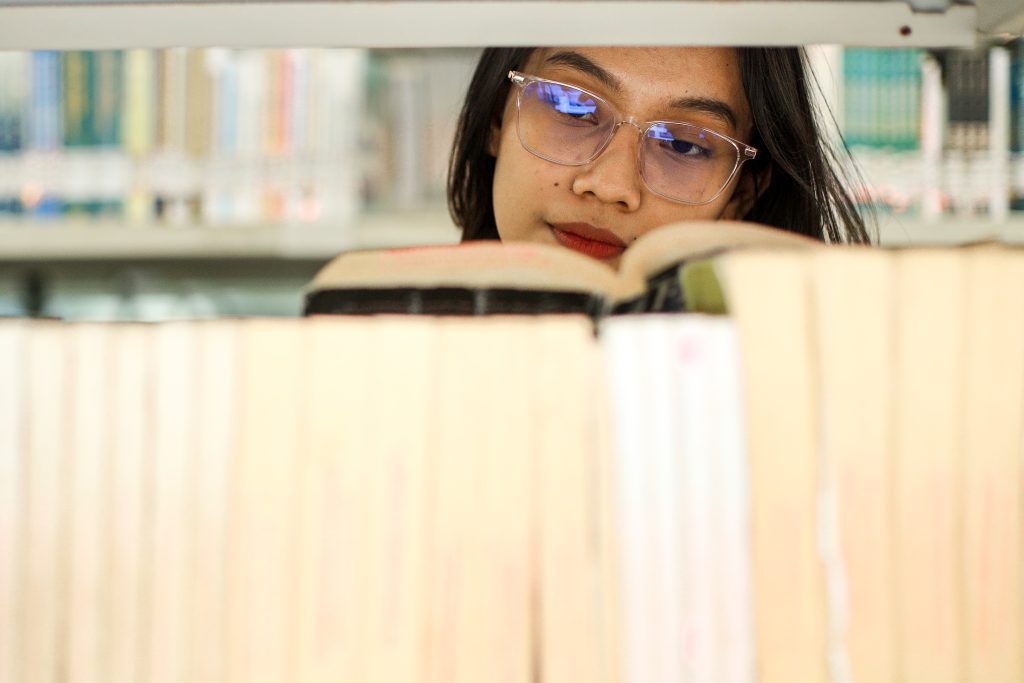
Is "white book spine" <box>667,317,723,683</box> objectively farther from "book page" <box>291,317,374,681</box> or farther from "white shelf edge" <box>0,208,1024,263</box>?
"white shelf edge" <box>0,208,1024,263</box>

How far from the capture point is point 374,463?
1.19 feet

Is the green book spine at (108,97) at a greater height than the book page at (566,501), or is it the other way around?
the green book spine at (108,97)

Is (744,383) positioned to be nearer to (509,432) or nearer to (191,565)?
(509,432)

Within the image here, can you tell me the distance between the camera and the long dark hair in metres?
1.04

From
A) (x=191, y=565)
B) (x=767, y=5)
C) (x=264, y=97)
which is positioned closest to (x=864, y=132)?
(x=264, y=97)

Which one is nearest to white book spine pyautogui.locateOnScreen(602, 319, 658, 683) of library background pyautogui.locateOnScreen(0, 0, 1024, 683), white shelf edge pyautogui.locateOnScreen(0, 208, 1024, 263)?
library background pyautogui.locateOnScreen(0, 0, 1024, 683)

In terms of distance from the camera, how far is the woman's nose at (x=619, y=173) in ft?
3.33

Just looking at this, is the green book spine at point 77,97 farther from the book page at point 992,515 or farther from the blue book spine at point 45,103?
the book page at point 992,515

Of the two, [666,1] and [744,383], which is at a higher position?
[666,1]

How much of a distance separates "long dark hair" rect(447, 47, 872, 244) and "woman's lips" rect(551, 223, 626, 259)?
0.71ft

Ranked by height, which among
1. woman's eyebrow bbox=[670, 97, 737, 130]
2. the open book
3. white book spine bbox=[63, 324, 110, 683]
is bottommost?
white book spine bbox=[63, 324, 110, 683]

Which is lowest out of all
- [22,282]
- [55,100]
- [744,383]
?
[744,383]

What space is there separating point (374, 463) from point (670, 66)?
2.51 ft

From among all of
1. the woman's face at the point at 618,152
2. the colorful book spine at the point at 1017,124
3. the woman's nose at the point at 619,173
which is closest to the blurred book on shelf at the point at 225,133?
the woman's face at the point at 618,152
